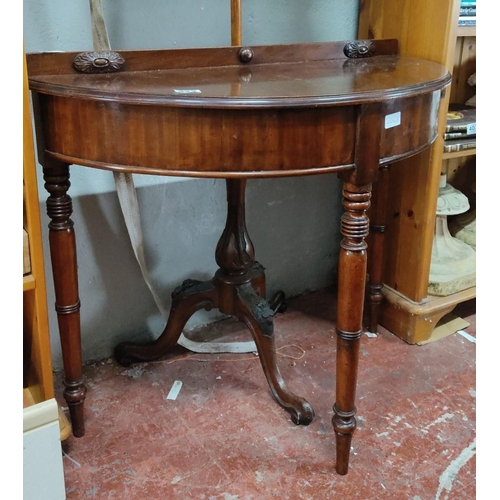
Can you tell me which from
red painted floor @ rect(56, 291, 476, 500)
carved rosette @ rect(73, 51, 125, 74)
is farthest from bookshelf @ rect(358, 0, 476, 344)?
carved rosette @ rect(73, 51, 125, 74)

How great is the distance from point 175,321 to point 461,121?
34.9 inches

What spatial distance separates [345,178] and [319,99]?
160 mm

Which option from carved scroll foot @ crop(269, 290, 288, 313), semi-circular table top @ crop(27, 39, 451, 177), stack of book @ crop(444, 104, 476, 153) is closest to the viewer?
semi-circular table top @ crop(27, 39, 451, 177)

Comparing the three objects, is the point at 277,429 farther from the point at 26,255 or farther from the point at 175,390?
the point at 26,255

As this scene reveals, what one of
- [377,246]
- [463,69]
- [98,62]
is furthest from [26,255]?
[463,69]

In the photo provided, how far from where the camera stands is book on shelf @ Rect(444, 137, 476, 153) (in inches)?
59.1

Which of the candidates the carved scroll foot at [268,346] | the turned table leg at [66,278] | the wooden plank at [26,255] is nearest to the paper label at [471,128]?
the carved scroll foot at [268,346]

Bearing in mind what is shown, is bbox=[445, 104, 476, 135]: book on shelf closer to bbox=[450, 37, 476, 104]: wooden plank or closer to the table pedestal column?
bbox=[450, 37, 476, 104]: wooden plank

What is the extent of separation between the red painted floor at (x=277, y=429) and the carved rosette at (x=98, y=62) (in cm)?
76

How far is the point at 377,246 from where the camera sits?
164cm

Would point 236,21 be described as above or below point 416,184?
above

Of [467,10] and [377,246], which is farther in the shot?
[377,246]

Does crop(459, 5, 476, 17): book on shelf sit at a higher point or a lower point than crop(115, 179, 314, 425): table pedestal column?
higher
